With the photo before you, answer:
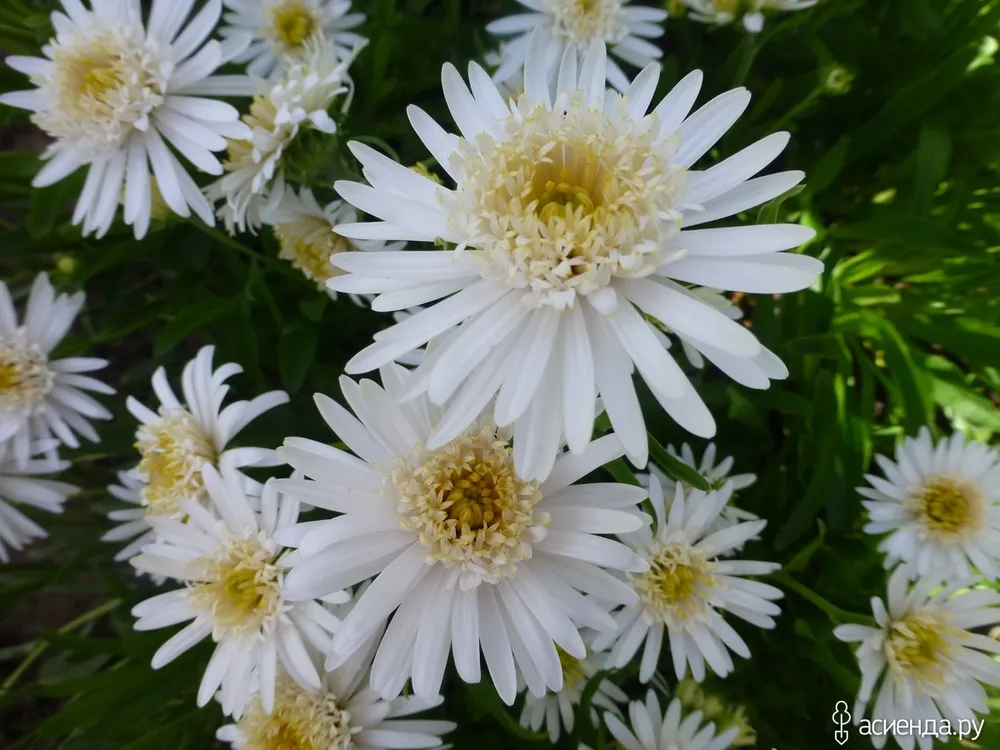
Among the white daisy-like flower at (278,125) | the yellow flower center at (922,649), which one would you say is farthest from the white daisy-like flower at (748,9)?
the yellow flower center at (922,649)

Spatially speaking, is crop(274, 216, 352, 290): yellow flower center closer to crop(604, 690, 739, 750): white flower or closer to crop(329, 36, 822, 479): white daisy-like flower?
crop(329, 36, 822, 479): white daisy-like flower

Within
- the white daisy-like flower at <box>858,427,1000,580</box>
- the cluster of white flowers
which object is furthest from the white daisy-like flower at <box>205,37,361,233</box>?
the white daisy-like flower at <box>858,427,1000,580</box>

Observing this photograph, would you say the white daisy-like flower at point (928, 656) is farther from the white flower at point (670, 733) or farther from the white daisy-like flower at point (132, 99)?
the white daisy-like flower at point (132, 99)

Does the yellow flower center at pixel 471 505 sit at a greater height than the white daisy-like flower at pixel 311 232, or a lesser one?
lesser

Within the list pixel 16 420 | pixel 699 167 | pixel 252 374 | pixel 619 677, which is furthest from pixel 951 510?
pixel 16 420

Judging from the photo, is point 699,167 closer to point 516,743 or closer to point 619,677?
point 619,677

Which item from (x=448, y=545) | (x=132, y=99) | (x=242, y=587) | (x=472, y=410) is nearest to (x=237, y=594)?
(x=242, y=587)
